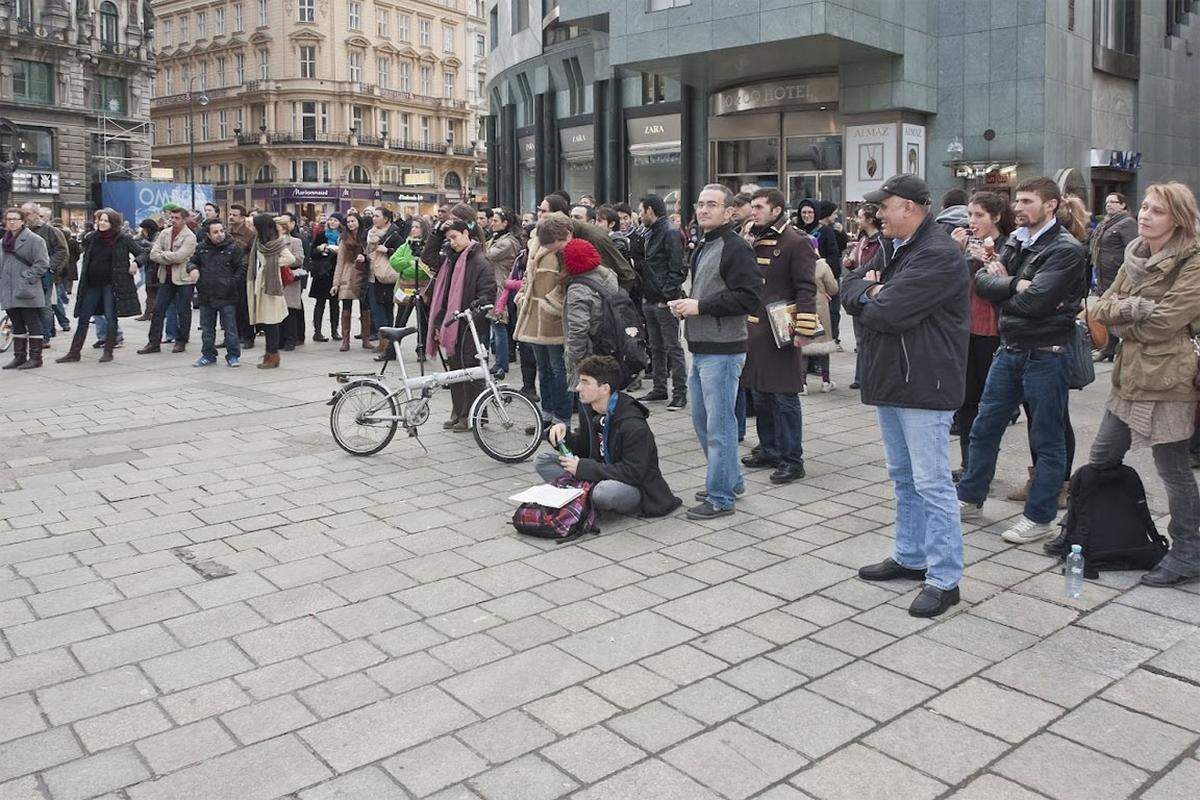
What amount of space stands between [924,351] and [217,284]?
10.5m

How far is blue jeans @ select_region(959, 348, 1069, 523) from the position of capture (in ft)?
19.7

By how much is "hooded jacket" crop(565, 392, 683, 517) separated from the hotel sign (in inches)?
834

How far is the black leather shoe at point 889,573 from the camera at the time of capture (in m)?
5.45

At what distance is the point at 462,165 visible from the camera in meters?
89.4

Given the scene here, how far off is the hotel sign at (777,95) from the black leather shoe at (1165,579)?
22.2 metres

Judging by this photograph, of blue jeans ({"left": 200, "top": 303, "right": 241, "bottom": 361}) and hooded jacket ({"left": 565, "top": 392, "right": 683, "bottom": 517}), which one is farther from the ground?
blue jeans ({"left": 200, "top": 303, "right": 241, "bottom": 361})

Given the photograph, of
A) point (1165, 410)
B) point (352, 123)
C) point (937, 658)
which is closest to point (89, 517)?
point (937, 658)

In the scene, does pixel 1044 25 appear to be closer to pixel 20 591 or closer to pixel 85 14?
pixel 20 591

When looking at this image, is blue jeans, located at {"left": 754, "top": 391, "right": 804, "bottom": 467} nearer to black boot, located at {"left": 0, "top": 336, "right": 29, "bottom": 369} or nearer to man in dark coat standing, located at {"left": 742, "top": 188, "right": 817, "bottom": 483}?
man in dark coat standing, located at {"left": 742, "top": 188, "right": 817, "bottom": 483}

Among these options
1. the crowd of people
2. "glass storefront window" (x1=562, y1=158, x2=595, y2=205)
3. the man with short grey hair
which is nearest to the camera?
the crowd of people

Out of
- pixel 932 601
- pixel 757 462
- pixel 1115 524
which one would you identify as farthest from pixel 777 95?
pixel 932 601

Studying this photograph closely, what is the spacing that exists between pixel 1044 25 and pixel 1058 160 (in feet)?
9.72

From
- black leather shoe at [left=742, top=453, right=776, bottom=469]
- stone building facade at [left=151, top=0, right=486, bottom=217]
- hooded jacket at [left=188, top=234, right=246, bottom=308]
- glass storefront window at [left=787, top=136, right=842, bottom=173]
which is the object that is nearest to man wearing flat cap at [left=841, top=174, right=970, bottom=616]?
black leather shoe at [left=742, top=453, right=776, bottom=469]

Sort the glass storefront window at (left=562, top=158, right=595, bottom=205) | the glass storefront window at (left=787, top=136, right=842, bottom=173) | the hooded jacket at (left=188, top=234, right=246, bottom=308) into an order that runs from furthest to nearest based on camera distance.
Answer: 1. the glass storefront window at (left=562, top=158, right=595, bottom=205)
2. the glass storefront window at (left=787, top=136, right=842, bottom=173)
3. the hooded jacket at (left=188, top=234, right=246, bottom=308)
